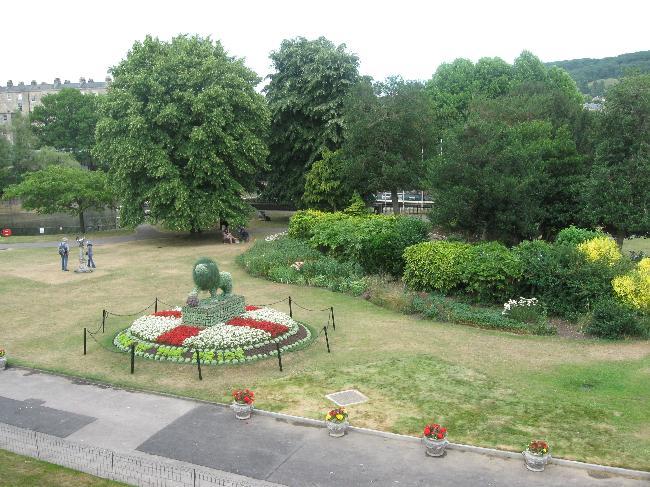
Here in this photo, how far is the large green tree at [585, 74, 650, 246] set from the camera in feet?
87.5

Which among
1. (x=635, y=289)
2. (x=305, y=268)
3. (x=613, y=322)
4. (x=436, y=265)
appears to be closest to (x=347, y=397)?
(x=613, y=322)

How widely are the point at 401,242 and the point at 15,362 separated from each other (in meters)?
17.0

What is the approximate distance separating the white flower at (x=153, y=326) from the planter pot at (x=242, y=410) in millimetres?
5955

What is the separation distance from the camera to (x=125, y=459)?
36.4 ft

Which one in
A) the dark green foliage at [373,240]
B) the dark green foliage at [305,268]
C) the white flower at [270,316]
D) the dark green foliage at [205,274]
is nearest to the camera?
the dark green foliage at [205,274]

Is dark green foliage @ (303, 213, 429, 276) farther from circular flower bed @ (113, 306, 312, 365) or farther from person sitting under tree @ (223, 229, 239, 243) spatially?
person sitting under tree @ (223, 229, 239, 243)

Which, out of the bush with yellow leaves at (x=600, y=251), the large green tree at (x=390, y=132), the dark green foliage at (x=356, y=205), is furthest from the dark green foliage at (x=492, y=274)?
the dark green foliage at (x=356, y=205)

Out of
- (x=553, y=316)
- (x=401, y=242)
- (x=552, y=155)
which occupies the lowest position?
(x=553, y=316)

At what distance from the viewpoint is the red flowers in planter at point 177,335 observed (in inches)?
695

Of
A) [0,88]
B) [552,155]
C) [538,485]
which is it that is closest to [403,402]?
[538,485]

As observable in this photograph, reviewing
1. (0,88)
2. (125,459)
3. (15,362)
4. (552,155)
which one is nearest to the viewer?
(125,459)

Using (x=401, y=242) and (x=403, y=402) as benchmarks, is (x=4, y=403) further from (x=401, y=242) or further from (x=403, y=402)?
(x=401, y=242)

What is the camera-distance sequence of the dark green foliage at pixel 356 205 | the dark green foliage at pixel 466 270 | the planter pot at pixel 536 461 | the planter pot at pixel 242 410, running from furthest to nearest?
the dark green foliage at pixel 356 205, the dark green foliage at pixel 466 270, the planter pot at pixel 242 410, the planter pot at pixel 536 461

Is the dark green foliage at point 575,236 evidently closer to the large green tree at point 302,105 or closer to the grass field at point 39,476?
the grass field at point 39,476
